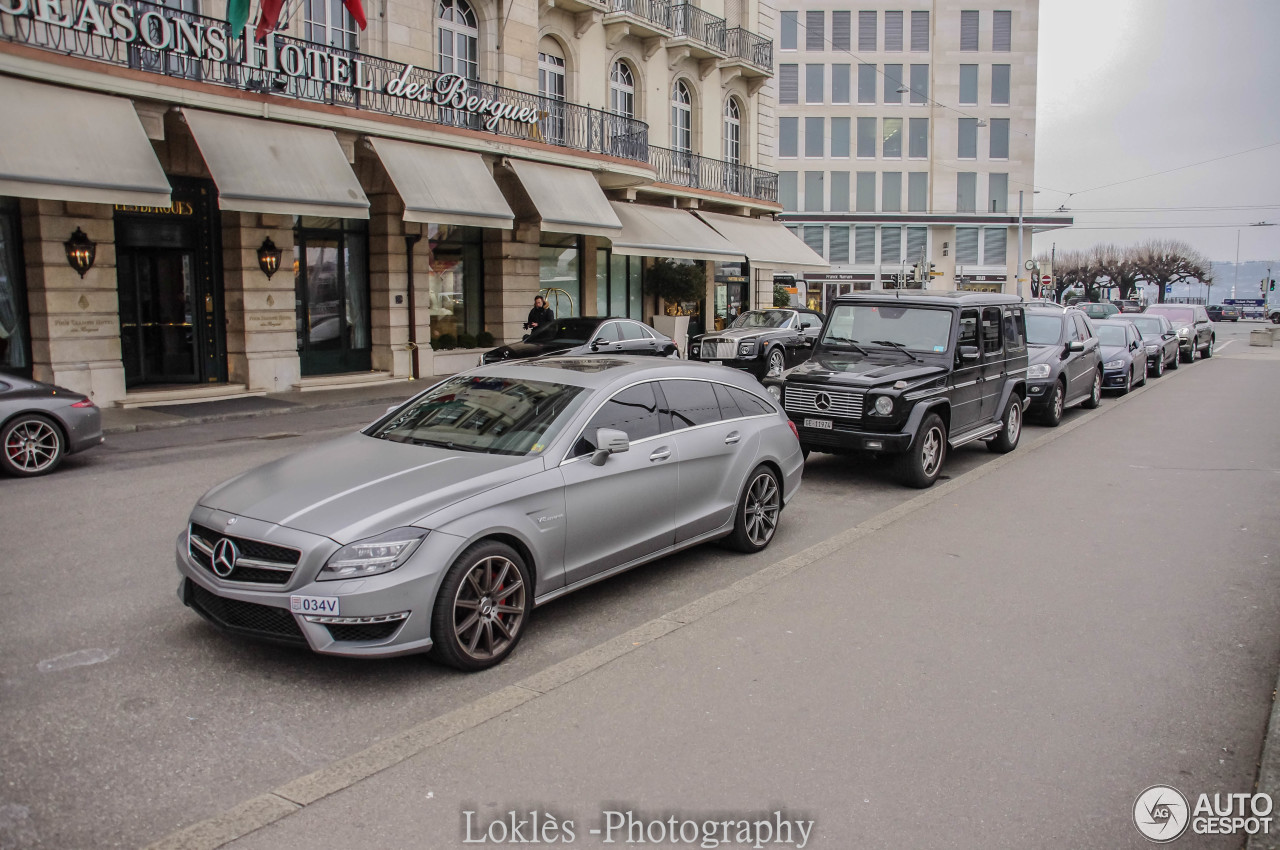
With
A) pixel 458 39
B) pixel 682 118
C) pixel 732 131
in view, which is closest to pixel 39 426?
pixel 458 39

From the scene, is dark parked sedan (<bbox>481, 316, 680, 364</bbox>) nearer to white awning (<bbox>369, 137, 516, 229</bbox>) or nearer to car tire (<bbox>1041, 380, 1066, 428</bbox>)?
white awning (<bbox>369, 137, 516, 229</bbox>)

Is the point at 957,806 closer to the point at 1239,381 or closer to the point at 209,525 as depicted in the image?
the point at 209,525

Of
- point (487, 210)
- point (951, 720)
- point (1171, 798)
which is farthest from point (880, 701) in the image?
point (487, 210)

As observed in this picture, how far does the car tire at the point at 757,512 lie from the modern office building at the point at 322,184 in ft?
38.5

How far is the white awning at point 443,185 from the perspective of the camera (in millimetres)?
19438

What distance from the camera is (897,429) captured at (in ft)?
32.3

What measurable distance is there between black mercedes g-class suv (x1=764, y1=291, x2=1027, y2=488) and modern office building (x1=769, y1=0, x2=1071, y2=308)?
56.0 m

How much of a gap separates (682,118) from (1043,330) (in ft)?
62.9

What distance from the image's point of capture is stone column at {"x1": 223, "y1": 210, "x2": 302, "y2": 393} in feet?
60.6

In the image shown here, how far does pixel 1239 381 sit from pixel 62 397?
81.5ft

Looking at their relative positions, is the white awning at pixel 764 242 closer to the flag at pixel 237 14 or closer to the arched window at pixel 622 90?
the arched window at pixel 622 90

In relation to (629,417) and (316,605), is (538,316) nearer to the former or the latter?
(629,417)

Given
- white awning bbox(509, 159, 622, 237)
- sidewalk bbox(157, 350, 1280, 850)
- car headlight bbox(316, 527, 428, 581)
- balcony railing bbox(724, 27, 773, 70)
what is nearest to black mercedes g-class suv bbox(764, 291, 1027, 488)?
sidewalk bbox(157, 350, 1280, 850)

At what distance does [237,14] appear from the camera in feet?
53.3
